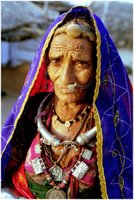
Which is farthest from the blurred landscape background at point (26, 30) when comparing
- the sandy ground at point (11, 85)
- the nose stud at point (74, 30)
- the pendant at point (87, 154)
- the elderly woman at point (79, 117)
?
the nose stud at point (74, 30)

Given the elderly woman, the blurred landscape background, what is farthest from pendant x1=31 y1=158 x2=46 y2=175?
the blurred landscape background

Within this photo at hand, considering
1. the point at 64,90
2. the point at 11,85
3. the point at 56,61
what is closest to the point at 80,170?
the point at 64,90

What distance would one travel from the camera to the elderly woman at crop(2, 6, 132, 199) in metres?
1.16

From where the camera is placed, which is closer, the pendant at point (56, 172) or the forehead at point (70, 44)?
the forehead at point (70, 44)

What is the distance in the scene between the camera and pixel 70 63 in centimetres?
115

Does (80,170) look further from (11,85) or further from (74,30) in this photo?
(11,85)

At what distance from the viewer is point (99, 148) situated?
119 centimetres

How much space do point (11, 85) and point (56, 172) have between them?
178 inches

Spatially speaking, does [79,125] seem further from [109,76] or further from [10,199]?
[10,199]

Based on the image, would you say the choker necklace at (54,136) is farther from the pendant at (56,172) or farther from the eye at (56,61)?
the eye at (56,61)

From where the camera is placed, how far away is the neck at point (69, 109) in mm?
1261

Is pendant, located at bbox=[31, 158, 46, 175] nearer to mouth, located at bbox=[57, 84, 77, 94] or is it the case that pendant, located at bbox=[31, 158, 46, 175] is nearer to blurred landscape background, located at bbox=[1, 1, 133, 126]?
mouth, located at bbox=[57, 84, 77, 94]

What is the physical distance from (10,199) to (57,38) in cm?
66

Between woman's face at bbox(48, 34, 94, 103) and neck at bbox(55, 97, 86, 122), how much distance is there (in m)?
0.06
